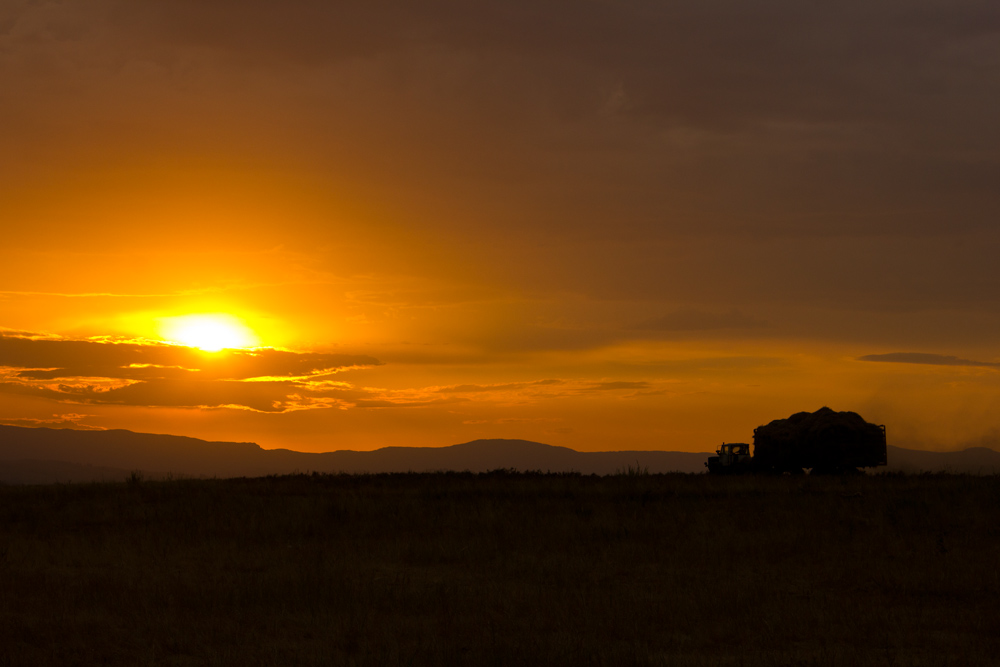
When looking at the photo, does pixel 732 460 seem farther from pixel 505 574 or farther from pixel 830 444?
pixel 505 574

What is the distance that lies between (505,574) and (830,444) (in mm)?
28987

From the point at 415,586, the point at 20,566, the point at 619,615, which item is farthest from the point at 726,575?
the point at 20,566

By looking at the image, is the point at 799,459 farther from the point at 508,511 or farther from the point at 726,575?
the point at 726,575

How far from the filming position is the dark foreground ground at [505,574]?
14086 mm

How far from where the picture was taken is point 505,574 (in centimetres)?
2092

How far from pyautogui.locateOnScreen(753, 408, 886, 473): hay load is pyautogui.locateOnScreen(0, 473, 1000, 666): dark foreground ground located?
8.36 metres

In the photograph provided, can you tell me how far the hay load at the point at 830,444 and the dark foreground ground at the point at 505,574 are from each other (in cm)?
836

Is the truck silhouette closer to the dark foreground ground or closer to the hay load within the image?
the hay load

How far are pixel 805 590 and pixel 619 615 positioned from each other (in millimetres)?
5244

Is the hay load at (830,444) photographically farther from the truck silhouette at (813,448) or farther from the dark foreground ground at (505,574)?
the dark foreground ground at (505,574)

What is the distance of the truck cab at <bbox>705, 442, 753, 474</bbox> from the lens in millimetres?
47250

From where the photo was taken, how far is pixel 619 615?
634 inches

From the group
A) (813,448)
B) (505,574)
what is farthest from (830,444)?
(505,574)

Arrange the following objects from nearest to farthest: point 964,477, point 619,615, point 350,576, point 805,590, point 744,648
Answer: point 744,648, point 619,615, point 805,590, point 350,576, point 964,477
